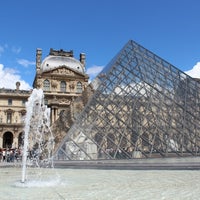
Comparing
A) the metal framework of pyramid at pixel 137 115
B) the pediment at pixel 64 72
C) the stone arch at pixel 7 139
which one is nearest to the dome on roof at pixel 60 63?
the pediment at pixel 64 72

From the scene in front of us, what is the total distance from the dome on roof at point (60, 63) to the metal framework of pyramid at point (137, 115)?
1340 inches

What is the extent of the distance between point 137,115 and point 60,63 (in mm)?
38564

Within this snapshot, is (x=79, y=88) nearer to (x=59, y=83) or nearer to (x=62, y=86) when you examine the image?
(x=62, y=86)

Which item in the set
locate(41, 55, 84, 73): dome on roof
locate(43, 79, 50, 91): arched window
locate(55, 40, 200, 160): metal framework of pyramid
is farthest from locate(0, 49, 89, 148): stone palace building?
locate(55, 40, 200, 160): metal framework of pyramid

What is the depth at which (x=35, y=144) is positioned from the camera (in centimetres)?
2278

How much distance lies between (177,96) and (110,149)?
437 centimetres

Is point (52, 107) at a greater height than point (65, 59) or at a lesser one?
lesser

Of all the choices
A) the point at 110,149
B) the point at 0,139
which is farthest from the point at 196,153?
the point at 0,139

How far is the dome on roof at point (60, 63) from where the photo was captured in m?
50.2

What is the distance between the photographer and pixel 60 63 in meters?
51.2

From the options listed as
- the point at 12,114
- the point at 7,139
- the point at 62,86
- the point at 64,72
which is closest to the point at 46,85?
the point at 62,86

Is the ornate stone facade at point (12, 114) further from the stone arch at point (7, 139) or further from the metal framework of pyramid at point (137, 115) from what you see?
the metal framework of pyramid at point (137, 115)

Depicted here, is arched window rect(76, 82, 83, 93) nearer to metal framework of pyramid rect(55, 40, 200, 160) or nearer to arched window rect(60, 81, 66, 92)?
arched window rect(60, 81, 66, 92)

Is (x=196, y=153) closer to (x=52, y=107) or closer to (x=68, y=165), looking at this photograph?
(x=68, y=165)
